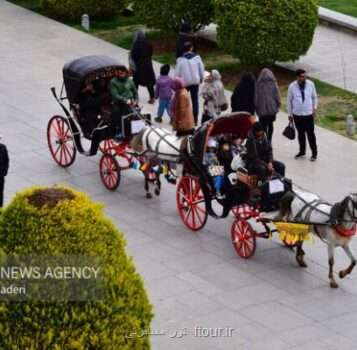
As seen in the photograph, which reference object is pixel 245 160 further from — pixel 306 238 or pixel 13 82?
pixel 13 82

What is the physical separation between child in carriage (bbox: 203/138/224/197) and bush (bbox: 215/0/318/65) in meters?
6.89

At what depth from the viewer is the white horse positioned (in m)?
13.0

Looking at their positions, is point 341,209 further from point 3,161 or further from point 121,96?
point 121,96

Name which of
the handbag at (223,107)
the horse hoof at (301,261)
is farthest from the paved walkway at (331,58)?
the horse hoof at (301,261)

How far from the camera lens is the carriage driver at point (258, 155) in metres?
14.1

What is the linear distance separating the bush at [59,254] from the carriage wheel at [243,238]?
5.65 metres

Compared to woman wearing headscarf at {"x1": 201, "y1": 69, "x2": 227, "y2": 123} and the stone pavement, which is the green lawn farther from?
woman wearing headscarf at {"x1": 201, "y1": 69, "x2": 227, "y2": 123}

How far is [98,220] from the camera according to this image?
28.2 ft

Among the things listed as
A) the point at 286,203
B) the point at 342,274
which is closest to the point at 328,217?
the point at 286,203

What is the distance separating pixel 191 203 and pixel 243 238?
41.0 inches

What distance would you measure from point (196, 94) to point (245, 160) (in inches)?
227

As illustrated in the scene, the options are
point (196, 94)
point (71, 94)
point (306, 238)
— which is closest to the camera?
point (306, 238)

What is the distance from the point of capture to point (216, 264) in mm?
14289

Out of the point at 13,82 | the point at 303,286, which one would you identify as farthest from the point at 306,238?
the point at 13,82
